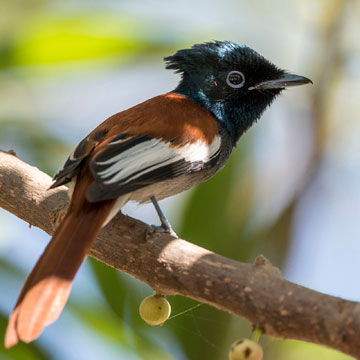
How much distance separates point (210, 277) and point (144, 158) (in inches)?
27.6

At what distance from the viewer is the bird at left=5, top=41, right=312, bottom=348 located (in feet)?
7.86

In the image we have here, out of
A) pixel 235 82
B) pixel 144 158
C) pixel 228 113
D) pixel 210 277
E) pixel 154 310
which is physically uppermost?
pixel 235 82

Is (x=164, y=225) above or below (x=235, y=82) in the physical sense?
below

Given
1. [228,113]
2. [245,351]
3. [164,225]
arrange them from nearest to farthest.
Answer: [245,351] → [164,225] → [228,113]

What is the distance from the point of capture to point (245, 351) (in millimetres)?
2105

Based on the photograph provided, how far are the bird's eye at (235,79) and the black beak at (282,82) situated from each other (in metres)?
0.08

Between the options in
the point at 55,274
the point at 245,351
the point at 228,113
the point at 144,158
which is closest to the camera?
the point at 245,351

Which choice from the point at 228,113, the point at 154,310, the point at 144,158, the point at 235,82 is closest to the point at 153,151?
the point at 144,158

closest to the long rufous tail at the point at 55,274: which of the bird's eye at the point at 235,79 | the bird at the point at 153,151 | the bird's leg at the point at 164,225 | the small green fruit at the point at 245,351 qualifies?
the bird at the point at 153,151

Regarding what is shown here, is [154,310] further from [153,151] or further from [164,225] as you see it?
[153,151]

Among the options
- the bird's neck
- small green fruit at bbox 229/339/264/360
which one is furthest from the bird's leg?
small green fruit at bbox 229/339/264/360

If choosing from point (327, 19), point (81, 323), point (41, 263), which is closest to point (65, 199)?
point (41, 263)

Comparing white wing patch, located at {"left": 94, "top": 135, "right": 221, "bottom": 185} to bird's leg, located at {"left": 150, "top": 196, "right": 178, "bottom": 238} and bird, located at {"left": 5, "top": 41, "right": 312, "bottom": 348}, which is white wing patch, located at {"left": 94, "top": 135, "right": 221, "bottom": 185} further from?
bird's leg, located at {"left": 150, "top": 196, "right": 178, "bottom": 238}

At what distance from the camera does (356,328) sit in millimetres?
2109
